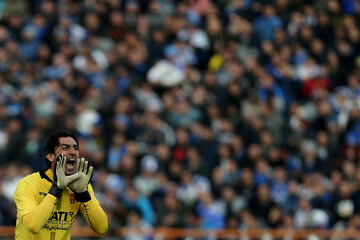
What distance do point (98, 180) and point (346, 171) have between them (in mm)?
5070

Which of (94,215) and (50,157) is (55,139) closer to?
(50,157)

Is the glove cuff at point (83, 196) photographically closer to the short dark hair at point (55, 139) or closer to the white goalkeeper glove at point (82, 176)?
the white goalkeeper glove at point (82, 176)

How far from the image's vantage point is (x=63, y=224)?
7961mm

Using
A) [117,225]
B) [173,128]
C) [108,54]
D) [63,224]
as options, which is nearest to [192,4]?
[108,54]

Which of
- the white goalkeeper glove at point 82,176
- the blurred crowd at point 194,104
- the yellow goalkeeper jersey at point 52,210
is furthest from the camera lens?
the blurred crowd at point 194,104

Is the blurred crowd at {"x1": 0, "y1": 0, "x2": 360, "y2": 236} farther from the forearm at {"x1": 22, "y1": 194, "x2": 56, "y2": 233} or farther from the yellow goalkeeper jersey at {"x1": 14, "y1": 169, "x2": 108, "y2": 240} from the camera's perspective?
the forearm at {"x1": 22, "y1": 194, "x2": 56, "y2": 233}

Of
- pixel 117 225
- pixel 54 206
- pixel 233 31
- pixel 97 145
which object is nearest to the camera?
pixel 54 206

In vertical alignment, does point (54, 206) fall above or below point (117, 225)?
below

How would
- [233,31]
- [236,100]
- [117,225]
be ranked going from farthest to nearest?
[233,31], [236,100], [117,225]

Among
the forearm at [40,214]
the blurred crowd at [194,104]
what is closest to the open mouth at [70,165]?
the forearm at [40,214]

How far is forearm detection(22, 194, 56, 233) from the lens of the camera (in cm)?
747

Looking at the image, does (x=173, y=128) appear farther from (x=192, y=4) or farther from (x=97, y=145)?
(x=192, y=4)

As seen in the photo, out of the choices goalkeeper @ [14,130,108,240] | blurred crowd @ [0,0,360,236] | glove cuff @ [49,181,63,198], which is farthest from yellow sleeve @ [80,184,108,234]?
blurred crowd @ [0,0,360,236]

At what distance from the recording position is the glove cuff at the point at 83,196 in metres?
7.77
